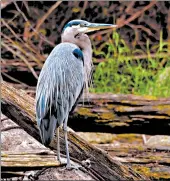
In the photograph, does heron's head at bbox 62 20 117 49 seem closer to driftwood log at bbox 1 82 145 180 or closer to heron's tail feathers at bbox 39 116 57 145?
heron's tail feathers at bbox 39 116 57 145

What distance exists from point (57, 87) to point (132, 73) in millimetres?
2250

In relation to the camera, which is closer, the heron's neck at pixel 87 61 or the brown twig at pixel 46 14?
the heron's neck at pixel 87 61

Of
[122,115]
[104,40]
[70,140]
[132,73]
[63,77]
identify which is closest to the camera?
[63,77]

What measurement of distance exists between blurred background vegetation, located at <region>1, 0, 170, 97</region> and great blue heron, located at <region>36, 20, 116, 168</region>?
6.57 ft

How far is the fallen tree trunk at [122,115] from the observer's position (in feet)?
12.1

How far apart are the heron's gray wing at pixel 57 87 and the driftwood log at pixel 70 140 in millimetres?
304

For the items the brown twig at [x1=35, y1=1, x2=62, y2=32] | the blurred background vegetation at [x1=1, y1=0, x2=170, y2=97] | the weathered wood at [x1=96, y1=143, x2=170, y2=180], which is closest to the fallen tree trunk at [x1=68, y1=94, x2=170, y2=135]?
the weathered wood at [x1=96, y1=143, x2=170, y2=180]

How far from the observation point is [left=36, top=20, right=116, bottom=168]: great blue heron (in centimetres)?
232

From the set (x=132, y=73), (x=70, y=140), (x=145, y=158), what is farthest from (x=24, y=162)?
(x=132, y=73)

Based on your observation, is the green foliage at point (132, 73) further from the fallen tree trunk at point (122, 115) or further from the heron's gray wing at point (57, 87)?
the heron's gray wing at point (57, 87)

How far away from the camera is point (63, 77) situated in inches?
94.9

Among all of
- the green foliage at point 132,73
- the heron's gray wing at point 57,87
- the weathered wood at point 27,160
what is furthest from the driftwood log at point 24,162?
the green foliage at point 132,73

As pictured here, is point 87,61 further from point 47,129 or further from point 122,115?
point 122,115

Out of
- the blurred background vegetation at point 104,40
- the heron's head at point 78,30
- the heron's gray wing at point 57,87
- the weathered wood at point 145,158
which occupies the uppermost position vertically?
the heron's head at point 78,30
